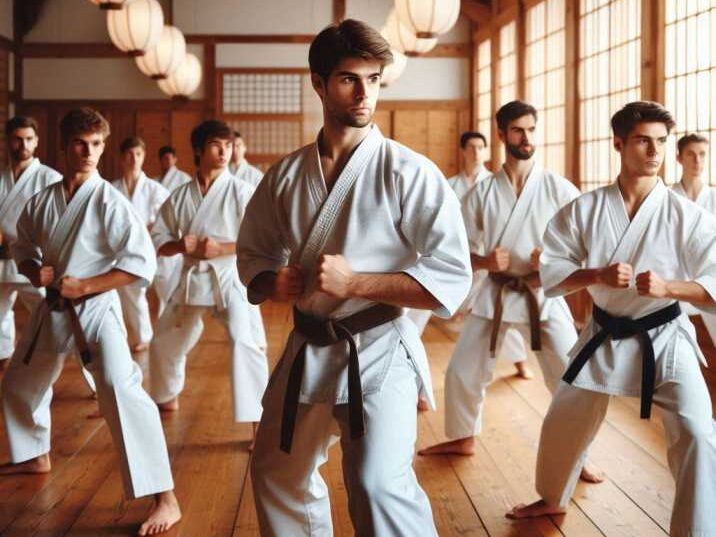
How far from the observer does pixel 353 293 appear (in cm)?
203

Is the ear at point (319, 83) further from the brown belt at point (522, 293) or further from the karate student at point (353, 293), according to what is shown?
the brown belt at point (522, 293)

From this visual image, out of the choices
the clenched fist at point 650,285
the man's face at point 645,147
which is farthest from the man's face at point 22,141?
the clenched fist at point 650,285

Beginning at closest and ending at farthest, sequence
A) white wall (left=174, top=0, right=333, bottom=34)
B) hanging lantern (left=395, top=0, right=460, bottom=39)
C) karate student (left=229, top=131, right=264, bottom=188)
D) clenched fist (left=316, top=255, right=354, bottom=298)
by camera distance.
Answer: clenched fist (left=316, top=255, right=354, bottom=298) < hanging lantern (left=395, top=0, right=460, bottom=39) < karate student (left=229, top=131, right=264, bottom=188) < white wall (left=174, top=0, right=333, bottom=34)

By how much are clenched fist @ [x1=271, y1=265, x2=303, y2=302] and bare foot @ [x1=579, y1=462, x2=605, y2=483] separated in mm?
1978

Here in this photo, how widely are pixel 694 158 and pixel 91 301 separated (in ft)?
13.2

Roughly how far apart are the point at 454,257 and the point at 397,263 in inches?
6.5

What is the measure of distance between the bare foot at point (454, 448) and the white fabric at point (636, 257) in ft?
3.70

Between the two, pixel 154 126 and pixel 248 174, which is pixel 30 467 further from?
pixel 154 126

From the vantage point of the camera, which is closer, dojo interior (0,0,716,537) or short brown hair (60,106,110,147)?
short brown hair (60,106,110,147)

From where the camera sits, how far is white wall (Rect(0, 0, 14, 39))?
11.1 meters

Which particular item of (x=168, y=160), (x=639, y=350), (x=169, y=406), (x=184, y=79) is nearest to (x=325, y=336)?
(x=639, y=350)

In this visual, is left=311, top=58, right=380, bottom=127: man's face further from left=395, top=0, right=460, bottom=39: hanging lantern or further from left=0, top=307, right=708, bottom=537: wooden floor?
left=395, top=0, right=460, bottom=39: hanging lantern

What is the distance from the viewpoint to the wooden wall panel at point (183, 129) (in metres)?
11.7

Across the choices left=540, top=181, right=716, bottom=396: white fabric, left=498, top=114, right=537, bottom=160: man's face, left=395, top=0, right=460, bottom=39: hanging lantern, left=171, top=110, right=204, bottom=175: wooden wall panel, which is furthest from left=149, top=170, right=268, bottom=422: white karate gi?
left=171, top=110, right=204, bottom=175: wooden wall panel
